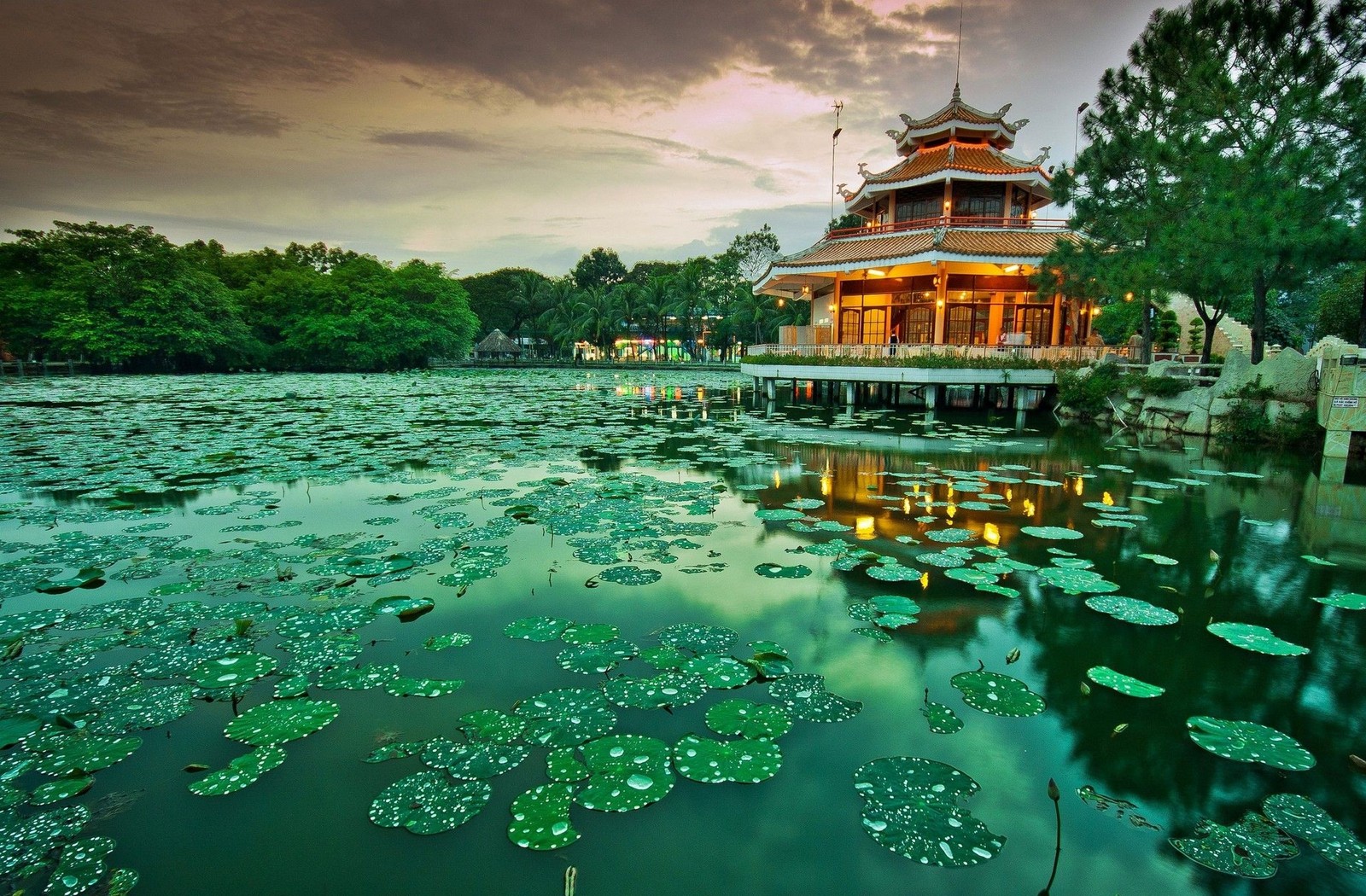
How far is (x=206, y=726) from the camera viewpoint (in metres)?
3.11

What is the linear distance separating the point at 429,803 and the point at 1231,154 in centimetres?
1856

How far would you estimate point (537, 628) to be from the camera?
414 cm

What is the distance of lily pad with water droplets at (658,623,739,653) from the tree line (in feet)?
121

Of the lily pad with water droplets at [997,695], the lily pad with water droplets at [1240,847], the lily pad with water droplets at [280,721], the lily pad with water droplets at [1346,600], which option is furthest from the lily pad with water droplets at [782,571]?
the lily pad with water droplets at [1346,600]

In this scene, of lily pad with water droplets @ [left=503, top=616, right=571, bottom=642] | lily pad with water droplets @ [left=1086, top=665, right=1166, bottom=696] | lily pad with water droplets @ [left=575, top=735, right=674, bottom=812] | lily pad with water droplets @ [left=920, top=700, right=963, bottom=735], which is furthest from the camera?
lily pad with water droplets @ [left=503, top=616, right=571, bottom=642]

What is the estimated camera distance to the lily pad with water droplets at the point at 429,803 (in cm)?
247

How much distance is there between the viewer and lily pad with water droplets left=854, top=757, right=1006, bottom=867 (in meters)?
2.37

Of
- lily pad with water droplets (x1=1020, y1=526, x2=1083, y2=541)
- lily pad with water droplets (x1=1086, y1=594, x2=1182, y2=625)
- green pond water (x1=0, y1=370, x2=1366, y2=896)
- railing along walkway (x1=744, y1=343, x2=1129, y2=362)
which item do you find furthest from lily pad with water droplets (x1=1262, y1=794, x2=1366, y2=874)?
railing along walkway (x1=744, y1=343, x2=1129, y2=362)

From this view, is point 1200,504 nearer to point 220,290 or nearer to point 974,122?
point 974,122

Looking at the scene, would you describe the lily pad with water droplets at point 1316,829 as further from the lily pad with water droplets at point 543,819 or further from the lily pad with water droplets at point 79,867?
the lily pad with water droplets at point 79,867

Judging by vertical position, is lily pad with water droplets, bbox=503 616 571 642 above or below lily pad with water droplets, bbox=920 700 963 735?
above

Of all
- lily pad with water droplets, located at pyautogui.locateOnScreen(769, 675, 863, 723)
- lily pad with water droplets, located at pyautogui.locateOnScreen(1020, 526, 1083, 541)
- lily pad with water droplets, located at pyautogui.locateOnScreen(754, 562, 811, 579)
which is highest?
lily pad with water droplets, located at pyautogui.locateOnScreen(1020, 526, 1083, 541)

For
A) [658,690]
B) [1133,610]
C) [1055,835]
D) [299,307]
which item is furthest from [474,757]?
[299,307]

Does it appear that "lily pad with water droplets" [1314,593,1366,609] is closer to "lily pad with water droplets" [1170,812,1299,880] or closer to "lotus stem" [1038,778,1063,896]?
"lily pad with water droplets" [1170,812,1299,880]
